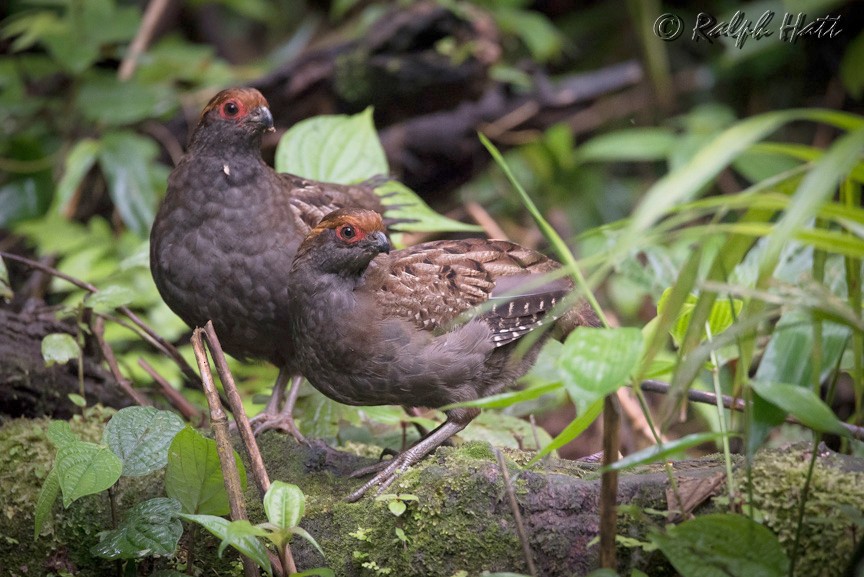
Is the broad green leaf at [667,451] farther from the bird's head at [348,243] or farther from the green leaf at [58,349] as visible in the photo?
the green leaf at [58,349]

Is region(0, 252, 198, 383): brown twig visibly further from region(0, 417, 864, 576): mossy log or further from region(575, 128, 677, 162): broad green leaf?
region(575, 128, 677, 162): broad green leaf

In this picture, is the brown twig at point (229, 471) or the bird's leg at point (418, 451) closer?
the brown twig at point (229, 471)

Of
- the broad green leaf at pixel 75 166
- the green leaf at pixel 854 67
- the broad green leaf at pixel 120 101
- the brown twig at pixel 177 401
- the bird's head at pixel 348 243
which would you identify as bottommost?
the brown twig at pixel 177 401

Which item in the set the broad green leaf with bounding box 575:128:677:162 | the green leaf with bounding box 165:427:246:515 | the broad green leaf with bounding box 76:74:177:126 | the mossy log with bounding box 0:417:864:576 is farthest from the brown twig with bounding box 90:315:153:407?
the broad green leaf with bounding box 575:128:677:162

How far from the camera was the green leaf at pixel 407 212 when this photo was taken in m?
4.24

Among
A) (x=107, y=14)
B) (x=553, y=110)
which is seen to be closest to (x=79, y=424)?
(x=107, y=14)

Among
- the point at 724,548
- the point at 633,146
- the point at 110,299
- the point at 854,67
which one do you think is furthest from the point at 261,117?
the point at 854,67

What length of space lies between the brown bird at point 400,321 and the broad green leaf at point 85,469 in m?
0.75

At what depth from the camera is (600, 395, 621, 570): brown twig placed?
2195 millimetres

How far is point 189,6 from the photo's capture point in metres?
8.84

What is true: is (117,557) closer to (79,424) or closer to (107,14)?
(79,424)

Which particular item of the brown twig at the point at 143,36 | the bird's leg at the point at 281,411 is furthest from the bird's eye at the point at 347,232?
the brown twig at the point at 143,36

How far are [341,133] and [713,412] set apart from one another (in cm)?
231

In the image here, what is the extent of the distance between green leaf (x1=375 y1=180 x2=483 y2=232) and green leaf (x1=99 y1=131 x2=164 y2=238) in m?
2.42
